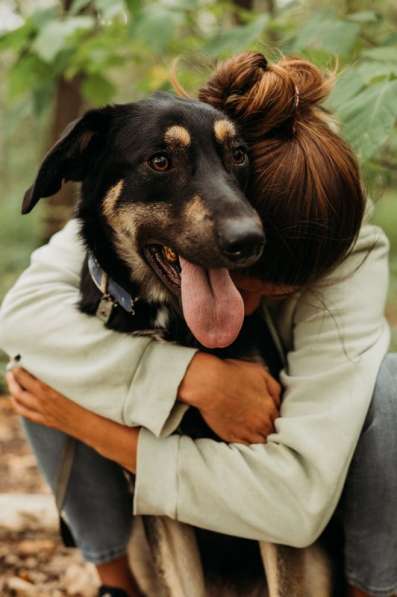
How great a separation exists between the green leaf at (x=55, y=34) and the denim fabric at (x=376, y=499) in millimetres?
1523

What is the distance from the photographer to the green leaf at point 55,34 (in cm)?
236

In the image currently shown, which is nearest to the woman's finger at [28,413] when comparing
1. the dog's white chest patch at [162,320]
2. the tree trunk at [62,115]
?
the dog's white chest patch at [162,320]

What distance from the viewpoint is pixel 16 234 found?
29.4 ft

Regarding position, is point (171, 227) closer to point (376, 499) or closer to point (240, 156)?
point (240, 156)

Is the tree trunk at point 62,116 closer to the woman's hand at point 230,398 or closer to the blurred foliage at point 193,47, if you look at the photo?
the blurred foliage at point 193,47

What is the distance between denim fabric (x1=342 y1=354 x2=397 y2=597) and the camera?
2082 mm

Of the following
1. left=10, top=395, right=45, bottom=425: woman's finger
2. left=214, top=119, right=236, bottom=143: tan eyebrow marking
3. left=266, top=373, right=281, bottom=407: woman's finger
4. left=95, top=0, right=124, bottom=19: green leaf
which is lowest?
left=10, top=395, right=45, bottom=425: woman's finger

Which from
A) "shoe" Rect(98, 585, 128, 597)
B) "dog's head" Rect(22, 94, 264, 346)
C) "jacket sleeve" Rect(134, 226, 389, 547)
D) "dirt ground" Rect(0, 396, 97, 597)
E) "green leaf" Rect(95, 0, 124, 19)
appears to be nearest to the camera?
"dog's head" Rect(22, 94, 264, 346)

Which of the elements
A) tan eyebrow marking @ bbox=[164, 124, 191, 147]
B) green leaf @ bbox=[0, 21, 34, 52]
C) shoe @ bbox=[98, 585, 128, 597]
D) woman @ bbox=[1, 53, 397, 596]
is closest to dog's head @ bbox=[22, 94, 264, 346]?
tan eyebrow marking @ bbox=[164, 124, 191, 147]

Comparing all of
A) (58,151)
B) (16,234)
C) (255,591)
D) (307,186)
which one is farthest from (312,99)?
(16,234)

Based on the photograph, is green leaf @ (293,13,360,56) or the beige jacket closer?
the beige jacket

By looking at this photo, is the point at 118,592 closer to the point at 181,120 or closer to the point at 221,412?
the point at 221,412

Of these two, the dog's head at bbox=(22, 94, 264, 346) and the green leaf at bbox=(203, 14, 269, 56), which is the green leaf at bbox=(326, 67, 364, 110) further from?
the green leaf at bbox=(203, 14, 269, 56)

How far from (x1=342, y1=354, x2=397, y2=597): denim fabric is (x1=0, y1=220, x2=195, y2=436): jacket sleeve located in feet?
1.91
